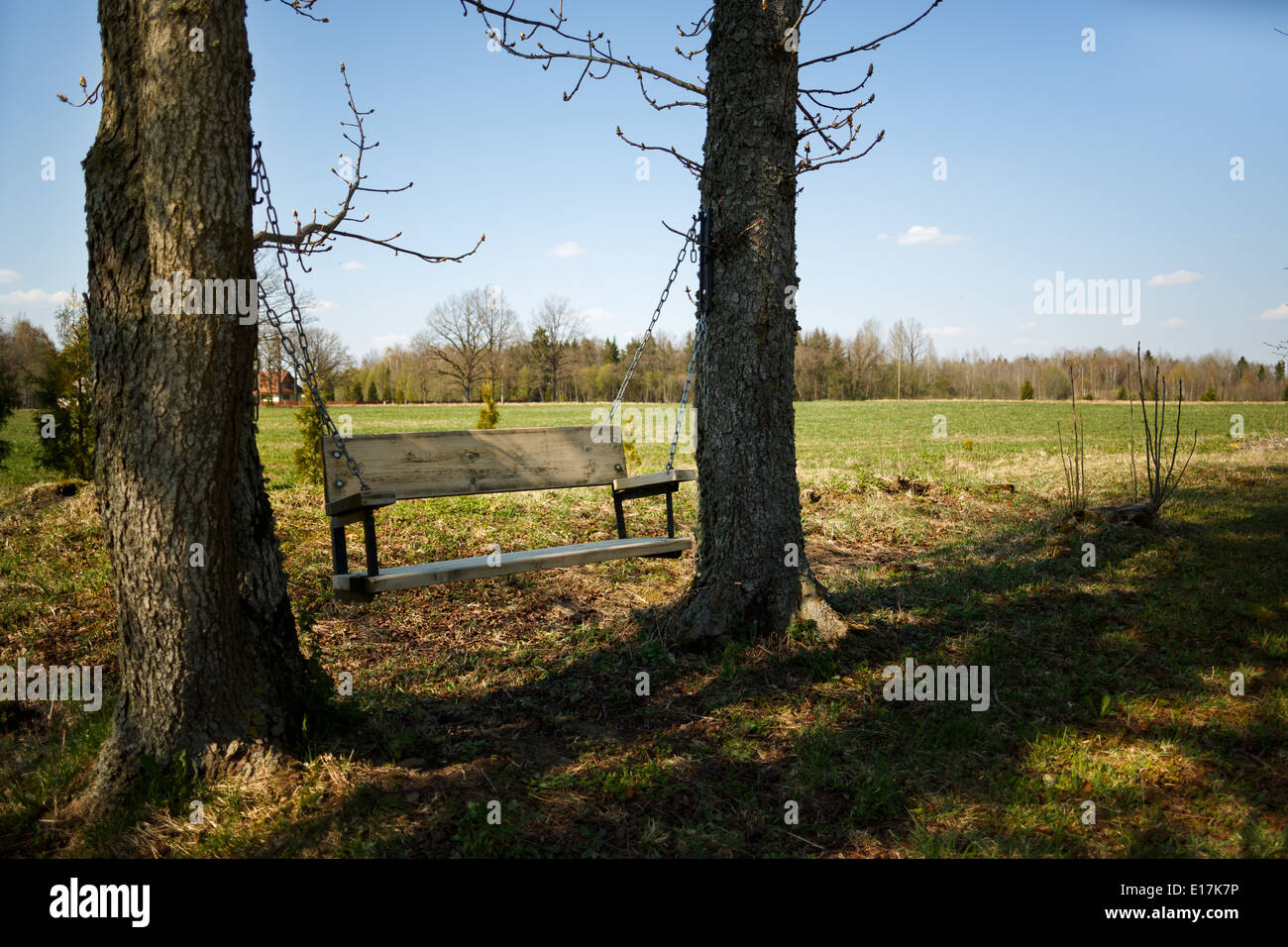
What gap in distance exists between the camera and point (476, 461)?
14.8 ft

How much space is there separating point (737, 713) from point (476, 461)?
2.03m

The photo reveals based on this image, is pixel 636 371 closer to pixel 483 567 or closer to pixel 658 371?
pixel 658 371

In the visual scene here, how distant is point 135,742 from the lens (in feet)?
10.0

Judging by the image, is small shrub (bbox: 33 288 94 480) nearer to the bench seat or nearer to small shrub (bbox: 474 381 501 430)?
small shrub (bbox: 474 381 501 430)

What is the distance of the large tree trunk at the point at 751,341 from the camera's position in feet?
15.0

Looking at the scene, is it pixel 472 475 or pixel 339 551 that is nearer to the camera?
pixel 339 551

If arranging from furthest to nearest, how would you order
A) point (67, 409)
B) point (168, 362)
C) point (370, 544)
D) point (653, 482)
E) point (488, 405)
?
point (488, 405), point (67, 409), point (653, 482), point (370, 544), point (168, 362)

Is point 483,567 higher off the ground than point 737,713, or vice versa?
point 483,567

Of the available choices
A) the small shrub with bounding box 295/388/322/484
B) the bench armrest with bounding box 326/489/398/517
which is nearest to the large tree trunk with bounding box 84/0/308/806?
the bench armrest with bounding box 326/489/398/517

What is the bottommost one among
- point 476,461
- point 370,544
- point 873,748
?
point 873,748

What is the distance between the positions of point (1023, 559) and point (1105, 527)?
126cm

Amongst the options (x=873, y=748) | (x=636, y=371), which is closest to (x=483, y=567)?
(x=873, y=748)
